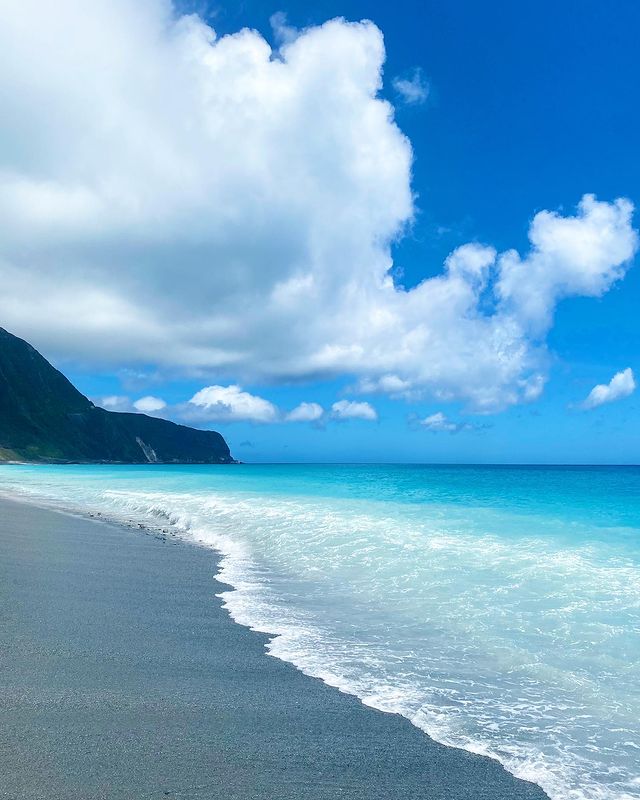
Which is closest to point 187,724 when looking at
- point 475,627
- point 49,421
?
point 475,627

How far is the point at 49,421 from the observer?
148 m

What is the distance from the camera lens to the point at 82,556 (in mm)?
12250

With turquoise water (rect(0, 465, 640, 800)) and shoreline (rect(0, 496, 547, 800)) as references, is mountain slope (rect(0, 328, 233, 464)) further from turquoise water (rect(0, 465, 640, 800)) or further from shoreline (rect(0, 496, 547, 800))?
shoreline (rect(0, 496, 547, 800))

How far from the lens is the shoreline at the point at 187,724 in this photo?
3.72 m

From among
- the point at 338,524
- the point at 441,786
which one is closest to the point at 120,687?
the point at 441,786

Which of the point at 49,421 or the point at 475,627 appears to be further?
the point at 49,421

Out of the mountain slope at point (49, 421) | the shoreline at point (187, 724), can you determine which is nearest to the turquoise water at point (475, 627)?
the shoreline at point (187, 724)

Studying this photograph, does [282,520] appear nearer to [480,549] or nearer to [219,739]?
[480,549]

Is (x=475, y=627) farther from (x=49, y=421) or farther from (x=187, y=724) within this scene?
(x=49, y=421)

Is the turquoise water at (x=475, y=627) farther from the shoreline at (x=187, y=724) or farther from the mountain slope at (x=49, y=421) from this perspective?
the mountain slope at (x=49, y=421)

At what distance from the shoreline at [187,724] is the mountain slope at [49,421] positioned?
130615 mm

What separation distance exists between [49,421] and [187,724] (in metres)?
159

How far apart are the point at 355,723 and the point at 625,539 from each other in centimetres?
1547

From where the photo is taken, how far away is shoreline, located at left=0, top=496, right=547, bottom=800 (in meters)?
3.72
